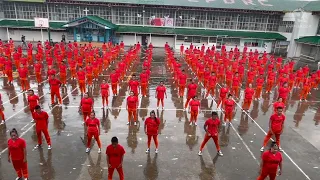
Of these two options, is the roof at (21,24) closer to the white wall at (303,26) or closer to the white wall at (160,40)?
the white wall at (160,40)

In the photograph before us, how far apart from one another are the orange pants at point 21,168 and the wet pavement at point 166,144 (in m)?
0.32

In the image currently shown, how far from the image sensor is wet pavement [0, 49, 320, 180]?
736cm

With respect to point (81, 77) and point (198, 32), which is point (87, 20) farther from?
point (81, 77)

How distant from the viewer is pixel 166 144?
9.05 metres

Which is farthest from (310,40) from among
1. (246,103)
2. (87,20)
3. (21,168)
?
(21,168)

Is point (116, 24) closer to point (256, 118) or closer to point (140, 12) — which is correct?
point (140, 12)

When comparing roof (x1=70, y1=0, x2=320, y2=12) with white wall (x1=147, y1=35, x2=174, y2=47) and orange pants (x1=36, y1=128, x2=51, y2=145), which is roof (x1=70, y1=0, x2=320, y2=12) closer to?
white wall (x1=147, y1=35, x2=174, y2=47)

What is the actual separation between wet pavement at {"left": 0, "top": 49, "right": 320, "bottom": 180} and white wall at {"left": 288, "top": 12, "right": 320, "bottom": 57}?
84.6 ft

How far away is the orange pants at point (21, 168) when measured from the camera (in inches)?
251

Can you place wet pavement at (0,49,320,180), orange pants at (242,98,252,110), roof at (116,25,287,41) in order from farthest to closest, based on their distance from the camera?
roof at (116,25,287,41) < orange pants at (242,98,252,110) < wet pavement at (0,49,320,180)

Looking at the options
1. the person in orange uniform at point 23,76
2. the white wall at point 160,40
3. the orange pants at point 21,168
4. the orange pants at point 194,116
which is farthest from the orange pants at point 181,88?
the white wall at point 160,40

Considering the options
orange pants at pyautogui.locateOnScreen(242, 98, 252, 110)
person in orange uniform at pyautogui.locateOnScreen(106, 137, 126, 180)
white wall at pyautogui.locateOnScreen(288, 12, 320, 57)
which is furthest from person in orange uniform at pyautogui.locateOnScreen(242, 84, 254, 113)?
white wall at pyautogui.locateOnScreen(288, 12, 320, 57)

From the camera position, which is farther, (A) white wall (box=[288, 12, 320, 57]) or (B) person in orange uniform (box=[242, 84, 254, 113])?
(A) white wall (box=[288, 12, 320, 57])

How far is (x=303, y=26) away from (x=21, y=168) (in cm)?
3879
